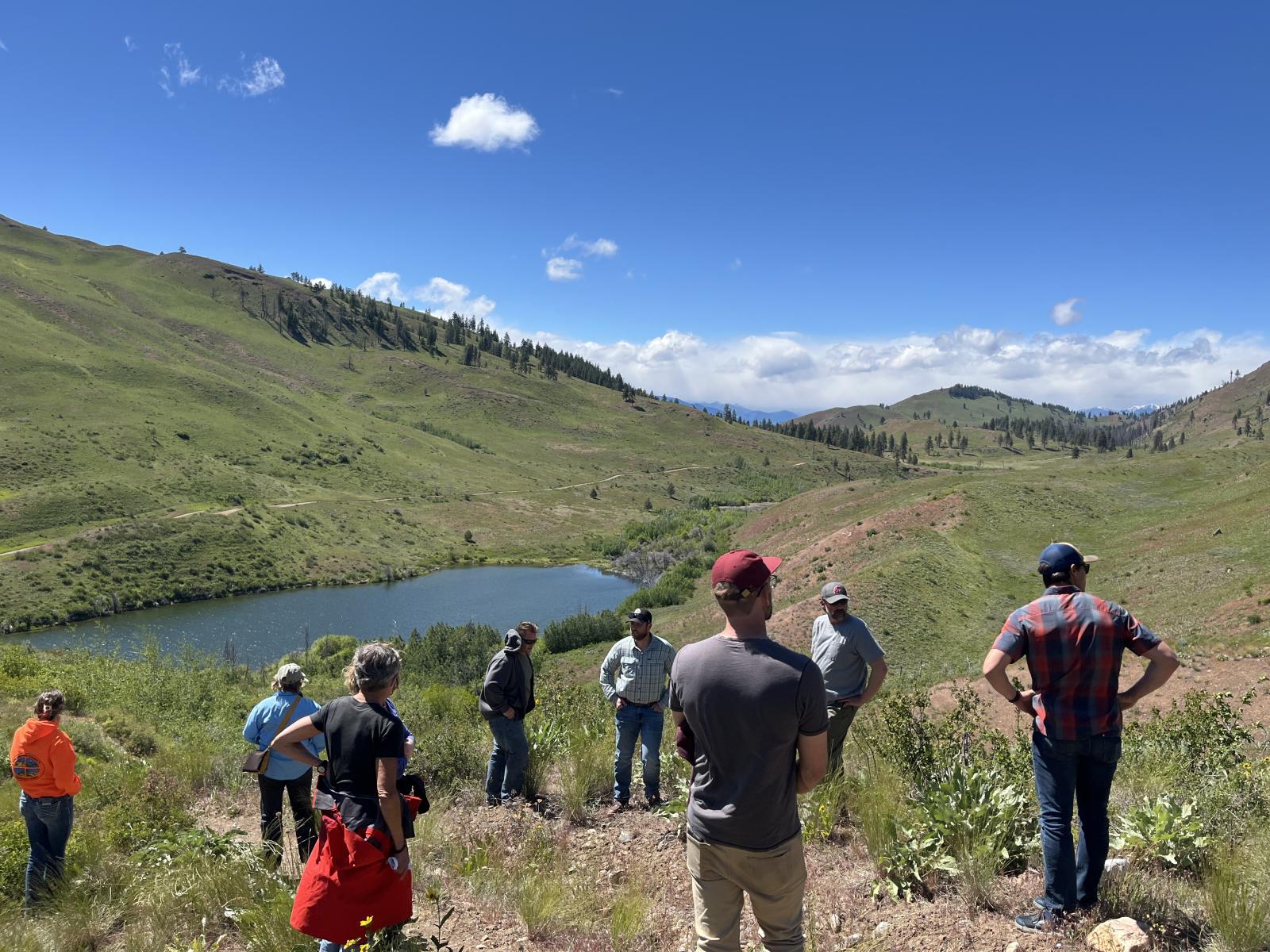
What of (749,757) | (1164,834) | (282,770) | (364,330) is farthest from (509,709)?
(364,330)

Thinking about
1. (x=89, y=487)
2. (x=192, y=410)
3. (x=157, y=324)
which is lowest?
(x=89, y=487)

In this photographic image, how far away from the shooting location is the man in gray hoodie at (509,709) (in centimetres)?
612

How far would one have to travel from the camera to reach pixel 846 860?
4.77 meters

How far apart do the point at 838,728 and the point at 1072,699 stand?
241 centimetres

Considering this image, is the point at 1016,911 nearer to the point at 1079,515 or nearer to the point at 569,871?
the point at 569,871

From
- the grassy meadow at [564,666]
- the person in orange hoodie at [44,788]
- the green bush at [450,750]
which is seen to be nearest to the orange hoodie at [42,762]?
the person in orange hoodie at [44,788]

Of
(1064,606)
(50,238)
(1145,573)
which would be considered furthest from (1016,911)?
(50,238)

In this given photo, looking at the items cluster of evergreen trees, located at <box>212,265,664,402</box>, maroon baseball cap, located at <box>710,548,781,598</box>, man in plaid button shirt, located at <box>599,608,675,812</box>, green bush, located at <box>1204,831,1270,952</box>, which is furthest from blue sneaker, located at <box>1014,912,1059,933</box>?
cluster of evergreen trees, located at <box>212,265,664,402</box>

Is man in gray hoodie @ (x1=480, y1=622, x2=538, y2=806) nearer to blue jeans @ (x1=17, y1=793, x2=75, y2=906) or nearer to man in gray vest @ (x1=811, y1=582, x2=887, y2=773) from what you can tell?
man in gray vest @ (x1=811, y1=582, x2=887, y2=773)

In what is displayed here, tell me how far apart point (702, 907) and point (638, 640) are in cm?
342

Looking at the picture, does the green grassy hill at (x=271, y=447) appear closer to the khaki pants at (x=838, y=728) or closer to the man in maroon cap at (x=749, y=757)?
the khaki pants at (x=838, y=728)

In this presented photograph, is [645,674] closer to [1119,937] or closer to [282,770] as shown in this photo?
[282,770]

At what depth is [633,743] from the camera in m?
6.36

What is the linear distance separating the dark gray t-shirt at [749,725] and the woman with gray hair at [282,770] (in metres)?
3.63
